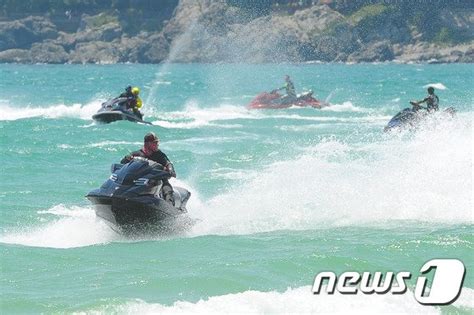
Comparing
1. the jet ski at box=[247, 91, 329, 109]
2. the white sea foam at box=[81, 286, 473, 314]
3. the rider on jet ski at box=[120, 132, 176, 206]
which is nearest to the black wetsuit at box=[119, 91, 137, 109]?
the jet ski at box=[247, 91, 329, 109]

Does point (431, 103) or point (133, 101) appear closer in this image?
point (431, 103)

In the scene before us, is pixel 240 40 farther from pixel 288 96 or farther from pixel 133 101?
pixel 133 101

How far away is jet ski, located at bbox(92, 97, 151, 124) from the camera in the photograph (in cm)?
3594

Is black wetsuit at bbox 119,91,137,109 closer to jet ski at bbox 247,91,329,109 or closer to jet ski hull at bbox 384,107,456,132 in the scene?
jet ski hull at bbox 384,107,456,132

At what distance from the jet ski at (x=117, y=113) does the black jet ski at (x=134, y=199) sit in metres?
20.3

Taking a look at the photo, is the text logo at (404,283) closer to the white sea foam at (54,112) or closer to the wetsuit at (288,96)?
the white sea foam at (54,112)

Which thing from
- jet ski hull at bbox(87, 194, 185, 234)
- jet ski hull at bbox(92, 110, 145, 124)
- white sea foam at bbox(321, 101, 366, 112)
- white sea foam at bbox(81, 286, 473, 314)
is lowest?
white sea foam at bbox(321, 101, 366, 112)

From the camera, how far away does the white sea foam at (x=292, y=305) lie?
11367 millimetres

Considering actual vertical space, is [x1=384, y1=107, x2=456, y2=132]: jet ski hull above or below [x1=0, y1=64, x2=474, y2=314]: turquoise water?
below

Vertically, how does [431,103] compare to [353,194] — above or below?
below

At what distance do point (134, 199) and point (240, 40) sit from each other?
15451 centimetres

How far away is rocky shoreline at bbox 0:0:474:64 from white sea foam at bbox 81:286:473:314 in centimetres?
15098

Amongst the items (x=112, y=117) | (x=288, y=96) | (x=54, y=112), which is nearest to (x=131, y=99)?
(x=112, y=117)

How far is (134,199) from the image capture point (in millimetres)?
15031
